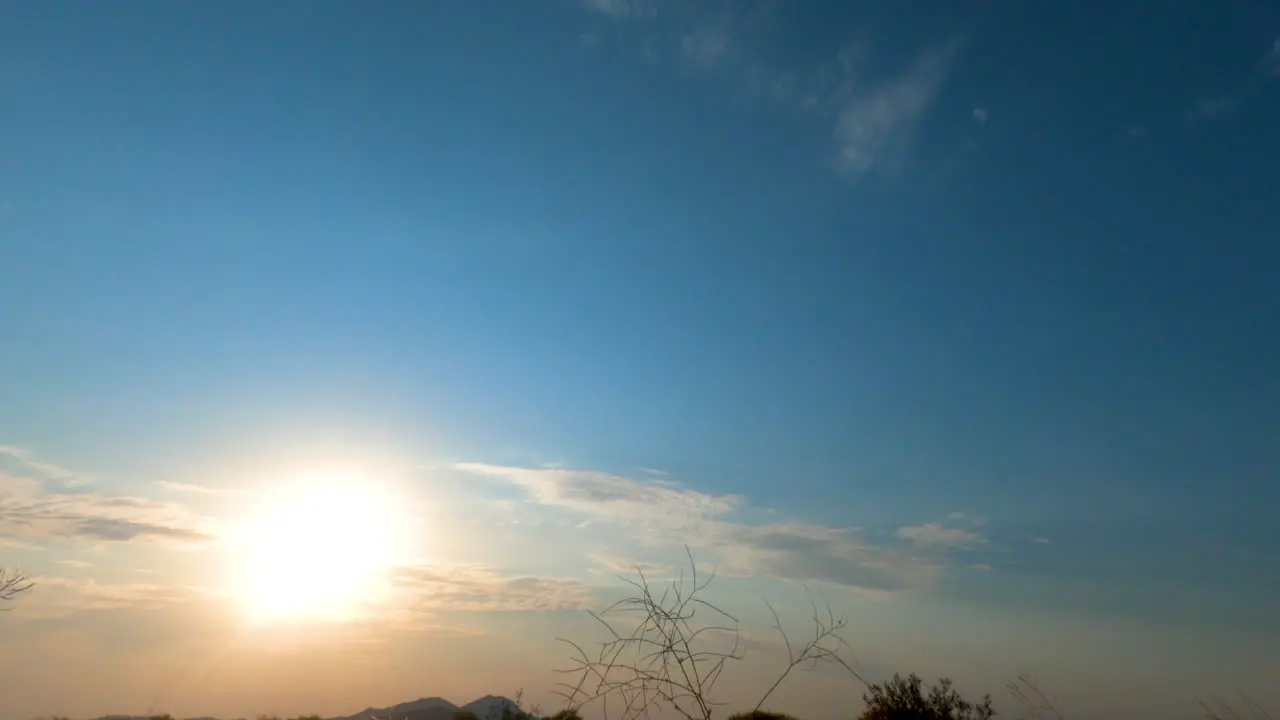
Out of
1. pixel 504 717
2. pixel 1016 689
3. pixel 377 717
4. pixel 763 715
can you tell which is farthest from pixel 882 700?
pixel 504 717

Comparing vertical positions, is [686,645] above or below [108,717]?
above

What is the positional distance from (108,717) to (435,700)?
186ft

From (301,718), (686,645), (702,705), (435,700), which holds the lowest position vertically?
(435,700)

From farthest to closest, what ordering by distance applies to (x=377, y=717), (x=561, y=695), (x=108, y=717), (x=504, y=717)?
(x=108, y=717), (x=504, y=717), (x=377, y=717), (x=561, y=695)

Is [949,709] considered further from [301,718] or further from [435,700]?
[435,700]

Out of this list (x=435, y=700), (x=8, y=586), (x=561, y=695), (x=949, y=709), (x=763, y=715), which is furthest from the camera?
(x=435, y=700)

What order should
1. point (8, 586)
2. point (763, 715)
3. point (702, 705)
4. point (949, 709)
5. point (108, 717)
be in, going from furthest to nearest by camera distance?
point (108, 717) < point (763, 715) < point (8, 586) < point (949, 709) < point (702, 705)

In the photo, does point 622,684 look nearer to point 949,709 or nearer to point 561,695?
point 561,695

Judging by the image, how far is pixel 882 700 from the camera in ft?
75.8

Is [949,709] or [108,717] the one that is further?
[108,717]

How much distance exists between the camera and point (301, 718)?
150 ft

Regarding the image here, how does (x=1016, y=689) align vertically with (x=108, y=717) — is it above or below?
above

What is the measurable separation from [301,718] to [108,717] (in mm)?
19632

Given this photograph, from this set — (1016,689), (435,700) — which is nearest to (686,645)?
(1016,689)
